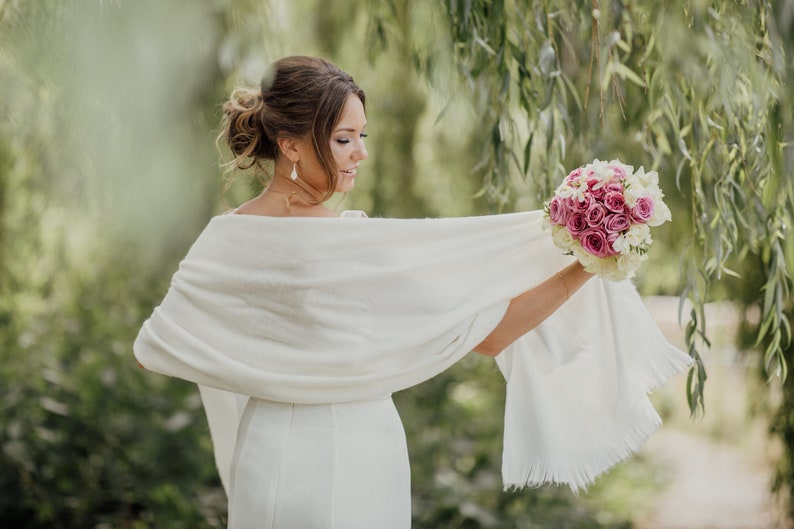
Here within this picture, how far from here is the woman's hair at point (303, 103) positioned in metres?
1.83

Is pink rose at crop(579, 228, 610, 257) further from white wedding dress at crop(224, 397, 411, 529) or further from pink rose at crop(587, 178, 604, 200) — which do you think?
white wedding dress at crop(224, 397, 411, 529)

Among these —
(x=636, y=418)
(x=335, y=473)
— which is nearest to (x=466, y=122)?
(x=636, y=418)

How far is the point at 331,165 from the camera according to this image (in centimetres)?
184

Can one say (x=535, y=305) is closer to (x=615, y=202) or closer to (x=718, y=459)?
(x=615, y=202)

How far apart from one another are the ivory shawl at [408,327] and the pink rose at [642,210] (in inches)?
8.1

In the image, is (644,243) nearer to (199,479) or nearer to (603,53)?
(603,53)

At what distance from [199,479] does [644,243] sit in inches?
103

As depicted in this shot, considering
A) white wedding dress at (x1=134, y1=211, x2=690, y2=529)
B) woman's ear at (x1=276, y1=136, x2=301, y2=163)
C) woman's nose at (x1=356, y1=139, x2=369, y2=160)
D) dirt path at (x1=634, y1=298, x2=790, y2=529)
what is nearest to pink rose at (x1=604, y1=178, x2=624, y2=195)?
white wedding dress at (x1=134, y1=211, x2=690, y2=529)

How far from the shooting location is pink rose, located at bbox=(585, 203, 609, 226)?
A: 1767mm

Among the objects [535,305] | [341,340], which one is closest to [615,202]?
[535,305]

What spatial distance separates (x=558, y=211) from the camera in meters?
1.83

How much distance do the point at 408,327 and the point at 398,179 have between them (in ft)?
9.55

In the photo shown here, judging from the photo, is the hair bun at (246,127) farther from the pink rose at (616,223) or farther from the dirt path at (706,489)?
the dirt path at (706,489)

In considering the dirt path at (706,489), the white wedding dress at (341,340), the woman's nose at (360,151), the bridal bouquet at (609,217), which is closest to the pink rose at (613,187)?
the bridal bouquet at (609,217)
